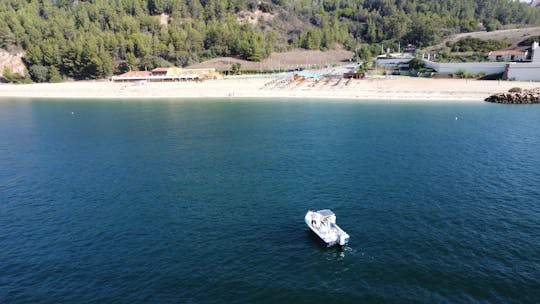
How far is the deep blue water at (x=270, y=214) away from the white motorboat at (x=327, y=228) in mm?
872

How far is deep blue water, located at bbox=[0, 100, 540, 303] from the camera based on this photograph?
27016 mm

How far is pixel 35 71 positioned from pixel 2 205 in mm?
141948

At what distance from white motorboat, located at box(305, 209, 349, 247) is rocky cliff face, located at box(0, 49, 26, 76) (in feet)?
585

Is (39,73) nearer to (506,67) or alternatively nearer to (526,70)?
(506,67)

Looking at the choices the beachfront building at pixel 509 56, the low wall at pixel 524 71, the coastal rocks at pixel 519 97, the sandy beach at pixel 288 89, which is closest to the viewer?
the coastal rocks at pixel 519 97

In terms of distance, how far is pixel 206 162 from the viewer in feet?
179

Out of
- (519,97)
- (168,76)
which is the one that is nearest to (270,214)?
(519,97)

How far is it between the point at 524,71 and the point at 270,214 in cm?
11416

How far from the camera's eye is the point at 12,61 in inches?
6727

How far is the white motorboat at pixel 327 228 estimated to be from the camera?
31547 mm

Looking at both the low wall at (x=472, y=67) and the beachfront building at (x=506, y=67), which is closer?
the beachfront building at (x=506, y=67)

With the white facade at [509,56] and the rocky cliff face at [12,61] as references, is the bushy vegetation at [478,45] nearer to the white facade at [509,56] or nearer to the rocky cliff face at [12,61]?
the white facade at [509,56]

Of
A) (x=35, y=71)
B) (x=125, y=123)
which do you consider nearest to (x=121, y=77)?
(x=35, y=71)

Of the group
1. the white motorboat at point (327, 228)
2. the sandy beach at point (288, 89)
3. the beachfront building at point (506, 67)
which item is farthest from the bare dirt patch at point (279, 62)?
the white motorboat at point (327, 228)
